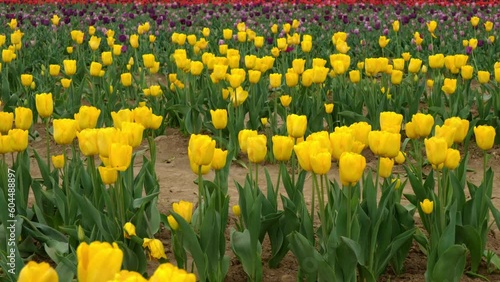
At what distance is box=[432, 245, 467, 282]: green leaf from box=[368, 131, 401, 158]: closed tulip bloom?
382mm

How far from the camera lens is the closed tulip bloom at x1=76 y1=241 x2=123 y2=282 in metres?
1.41

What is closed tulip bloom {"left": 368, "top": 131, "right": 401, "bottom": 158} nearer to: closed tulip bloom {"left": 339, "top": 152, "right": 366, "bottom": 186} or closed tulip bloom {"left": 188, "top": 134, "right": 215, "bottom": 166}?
closed tulip bloom {"left": 339, "top": 152, "right": 366, "bottom": 186}

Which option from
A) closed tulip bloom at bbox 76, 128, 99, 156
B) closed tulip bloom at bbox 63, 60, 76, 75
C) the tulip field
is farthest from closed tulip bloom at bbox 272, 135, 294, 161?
closed tulip bloom at bbox 63, 60, 76, 75

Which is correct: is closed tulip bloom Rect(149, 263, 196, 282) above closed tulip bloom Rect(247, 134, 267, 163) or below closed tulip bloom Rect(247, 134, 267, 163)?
above

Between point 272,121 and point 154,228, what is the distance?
2.19m

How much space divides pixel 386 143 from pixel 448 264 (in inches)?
18.1

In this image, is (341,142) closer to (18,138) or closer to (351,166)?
(351,166)

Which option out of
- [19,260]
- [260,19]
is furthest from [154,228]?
[260,19]

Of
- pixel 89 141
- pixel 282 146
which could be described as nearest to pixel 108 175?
pixel 89 141

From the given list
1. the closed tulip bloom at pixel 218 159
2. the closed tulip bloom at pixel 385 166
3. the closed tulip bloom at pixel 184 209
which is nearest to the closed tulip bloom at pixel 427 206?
the closed tulip bloom at pixel 385 166

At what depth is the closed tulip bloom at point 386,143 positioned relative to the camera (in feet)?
9.18

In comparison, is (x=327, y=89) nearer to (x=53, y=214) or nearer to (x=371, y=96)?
(x=371, y=96)

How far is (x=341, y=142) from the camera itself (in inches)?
108

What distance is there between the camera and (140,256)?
3051mm
